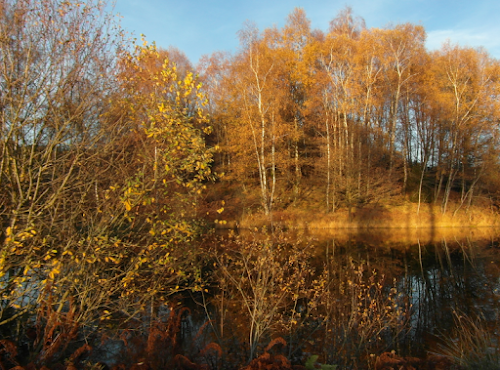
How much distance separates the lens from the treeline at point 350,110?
24.7 meters

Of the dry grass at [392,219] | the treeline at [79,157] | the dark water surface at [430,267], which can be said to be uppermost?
the treeline at [79,157]

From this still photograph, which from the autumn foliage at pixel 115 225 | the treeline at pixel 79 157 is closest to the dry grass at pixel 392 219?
the autumn foliage at pixel 115 225

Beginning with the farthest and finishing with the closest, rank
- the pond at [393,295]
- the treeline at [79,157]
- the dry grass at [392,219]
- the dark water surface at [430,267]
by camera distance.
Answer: the dry grass at [392,219] → the dark water surface at [430,267] → the pond at [393,295] → the treeline at [79,157]

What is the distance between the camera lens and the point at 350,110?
26.8 m

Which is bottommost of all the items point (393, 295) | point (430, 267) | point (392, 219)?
point (430, 267)

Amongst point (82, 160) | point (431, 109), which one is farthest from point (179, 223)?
point (431, 109)

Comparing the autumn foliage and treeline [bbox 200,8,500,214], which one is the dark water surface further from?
treeline [bbox 200,8,500,214]

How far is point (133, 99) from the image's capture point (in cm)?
554

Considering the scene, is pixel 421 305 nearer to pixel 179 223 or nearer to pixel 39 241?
pixel 179 223

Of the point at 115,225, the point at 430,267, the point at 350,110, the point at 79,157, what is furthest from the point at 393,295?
the point at 350,110

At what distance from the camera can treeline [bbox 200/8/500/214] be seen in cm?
2473

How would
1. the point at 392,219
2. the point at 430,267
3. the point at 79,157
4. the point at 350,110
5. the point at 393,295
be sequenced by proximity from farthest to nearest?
the point at 350,110 < the point at 392,219 < the point at 430,267 < the point at 393,295 < the point at 79,157

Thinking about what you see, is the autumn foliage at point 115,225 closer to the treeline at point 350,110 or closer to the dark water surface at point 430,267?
the dark water surface at point 430,267

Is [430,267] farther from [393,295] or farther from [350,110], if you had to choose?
[350,110]
